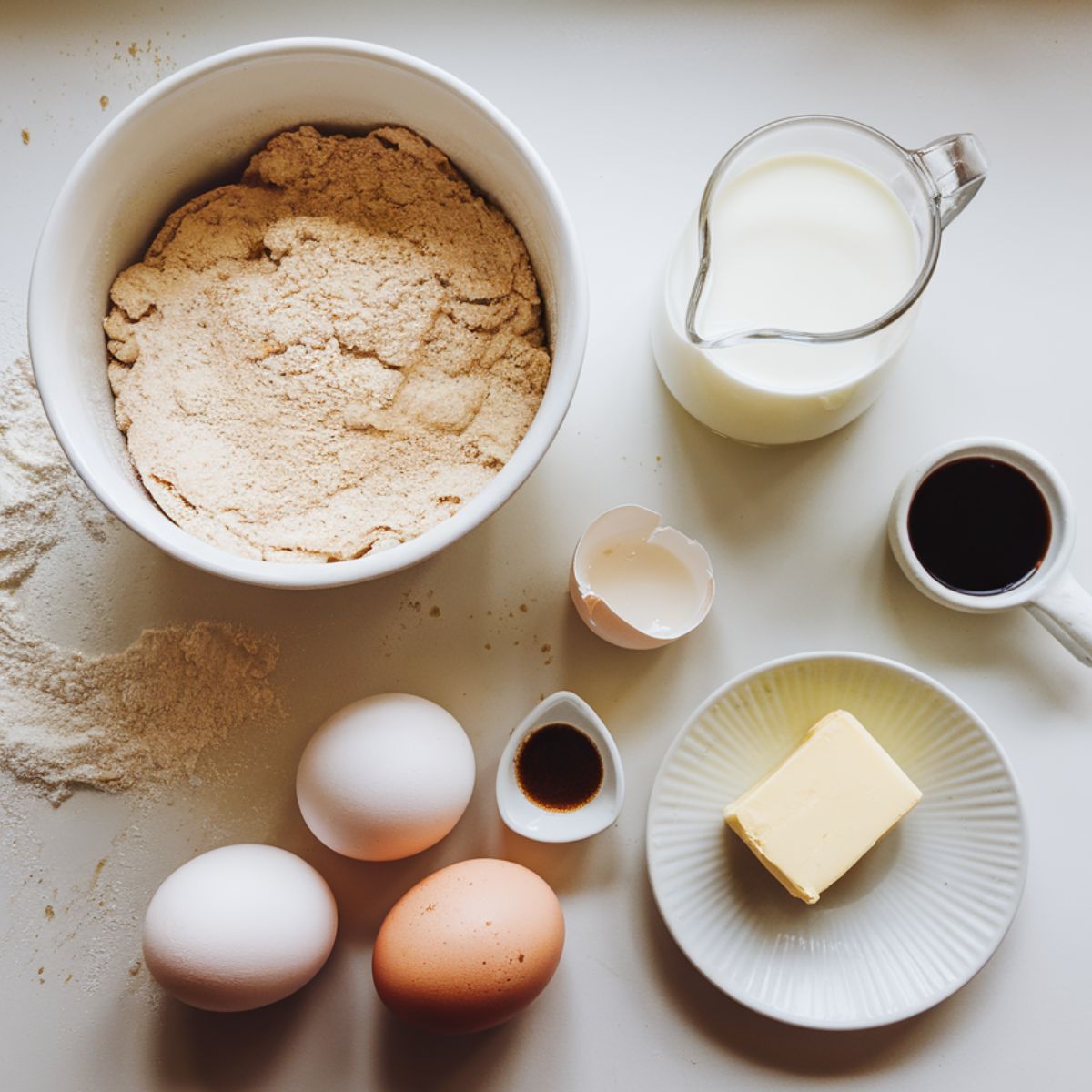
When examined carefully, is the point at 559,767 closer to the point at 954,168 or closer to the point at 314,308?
the point at 314,308

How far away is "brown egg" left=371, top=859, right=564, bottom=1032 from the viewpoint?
3.62 feet

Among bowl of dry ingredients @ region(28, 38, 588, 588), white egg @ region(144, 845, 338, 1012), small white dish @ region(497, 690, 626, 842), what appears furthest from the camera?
small white dish @ region(497, 690, 626, 842)

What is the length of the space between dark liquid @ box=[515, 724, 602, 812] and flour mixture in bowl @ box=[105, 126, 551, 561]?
0.38 meters

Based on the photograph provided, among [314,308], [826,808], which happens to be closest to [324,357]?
[314,308]

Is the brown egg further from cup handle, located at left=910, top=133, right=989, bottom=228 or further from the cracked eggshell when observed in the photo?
cup handle, located at left=910, top=133, right=989, bottom=228

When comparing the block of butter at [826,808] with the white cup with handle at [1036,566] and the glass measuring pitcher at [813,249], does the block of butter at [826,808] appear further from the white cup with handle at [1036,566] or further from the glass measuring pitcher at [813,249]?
the glass measuring pitcher at [813,249]

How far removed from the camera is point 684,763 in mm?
1245

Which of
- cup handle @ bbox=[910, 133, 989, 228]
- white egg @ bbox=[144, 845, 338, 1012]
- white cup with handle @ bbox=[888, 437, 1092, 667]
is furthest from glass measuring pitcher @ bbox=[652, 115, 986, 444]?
white egg @ bbox=[144, 845, 338, 1012]

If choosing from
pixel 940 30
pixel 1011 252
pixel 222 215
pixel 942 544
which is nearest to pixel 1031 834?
pixel 942 544

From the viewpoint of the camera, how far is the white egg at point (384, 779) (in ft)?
3.71

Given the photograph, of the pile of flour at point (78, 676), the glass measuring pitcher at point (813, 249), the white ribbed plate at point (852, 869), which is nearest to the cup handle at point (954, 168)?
the glass measuring pitcher at point (813, 249)

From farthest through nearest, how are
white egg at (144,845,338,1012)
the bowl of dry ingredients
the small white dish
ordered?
the small white dish
white egg at (144,845,338,1012)
the bowl of dry ingredients

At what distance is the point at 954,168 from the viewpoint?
1.04m

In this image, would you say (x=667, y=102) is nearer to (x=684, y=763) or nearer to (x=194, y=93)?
(x=194, y=93)
